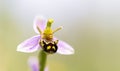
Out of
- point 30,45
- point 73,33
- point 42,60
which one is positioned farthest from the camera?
point 73,33

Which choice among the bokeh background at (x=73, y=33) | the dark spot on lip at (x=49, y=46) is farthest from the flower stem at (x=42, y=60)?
the bokeh background at (x=73, y=33)

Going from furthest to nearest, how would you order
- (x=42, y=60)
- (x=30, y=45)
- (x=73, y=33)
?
(x=73, y=33) → (x=30, y=45) → (x=42, y=60)

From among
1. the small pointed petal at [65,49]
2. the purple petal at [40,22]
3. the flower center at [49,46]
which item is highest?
the purple petal at [40,22]

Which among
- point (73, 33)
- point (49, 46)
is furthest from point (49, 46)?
point (73, 33)

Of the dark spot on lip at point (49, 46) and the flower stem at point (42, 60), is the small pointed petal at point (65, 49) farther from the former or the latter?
the flower stem at point (42, 60)

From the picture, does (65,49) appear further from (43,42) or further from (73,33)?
(73,33)

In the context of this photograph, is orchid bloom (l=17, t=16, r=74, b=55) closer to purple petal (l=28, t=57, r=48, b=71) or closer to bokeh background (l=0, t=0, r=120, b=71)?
purple petal (l=28, t=57, r=48, b=71)
